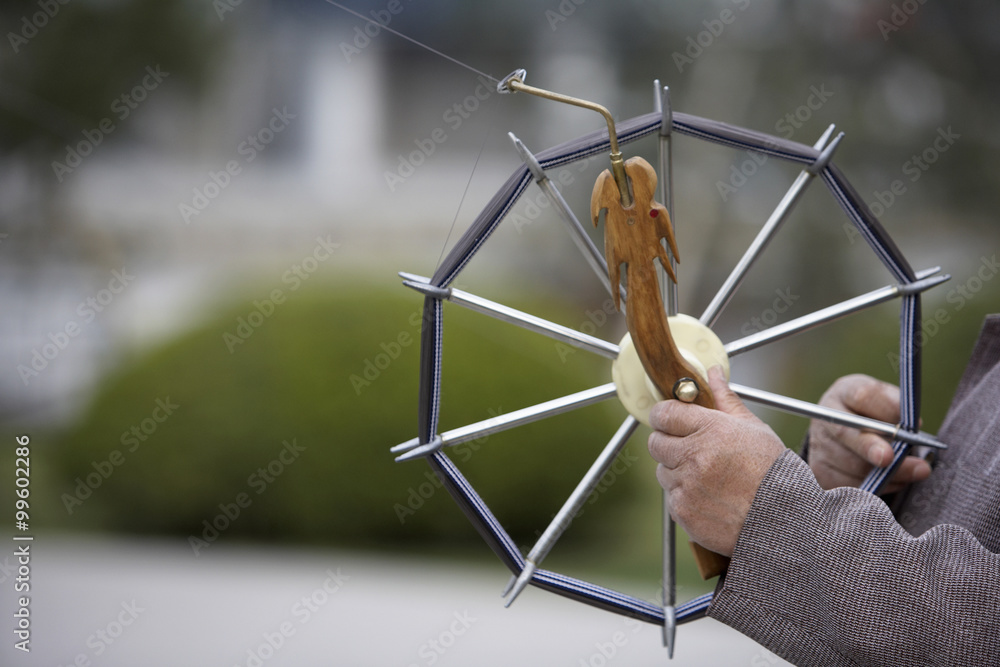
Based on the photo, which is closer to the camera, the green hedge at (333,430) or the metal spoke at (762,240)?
the metal spoke at (762,240)

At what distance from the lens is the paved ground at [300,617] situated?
2.07 m

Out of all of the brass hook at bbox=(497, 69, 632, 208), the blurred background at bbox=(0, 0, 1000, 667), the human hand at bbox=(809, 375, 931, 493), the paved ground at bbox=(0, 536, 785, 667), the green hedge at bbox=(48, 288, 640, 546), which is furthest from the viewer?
the green hedge at bbox=(48, 288, 640, 546)

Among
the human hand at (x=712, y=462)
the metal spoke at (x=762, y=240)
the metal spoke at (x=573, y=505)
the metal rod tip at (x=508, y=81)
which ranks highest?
the metal spoke at (x=762, y=240)

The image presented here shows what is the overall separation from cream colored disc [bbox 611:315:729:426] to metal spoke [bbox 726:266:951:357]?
0.12 feet

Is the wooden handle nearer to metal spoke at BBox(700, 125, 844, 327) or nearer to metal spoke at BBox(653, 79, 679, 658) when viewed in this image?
metal spoke at BBox(653, 79, 679, 658)

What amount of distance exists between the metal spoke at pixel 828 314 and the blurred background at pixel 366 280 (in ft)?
3.09

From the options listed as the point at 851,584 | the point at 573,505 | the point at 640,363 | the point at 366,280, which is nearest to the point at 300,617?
the point at 366,280

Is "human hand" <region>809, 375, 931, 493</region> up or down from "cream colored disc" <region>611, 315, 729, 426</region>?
up

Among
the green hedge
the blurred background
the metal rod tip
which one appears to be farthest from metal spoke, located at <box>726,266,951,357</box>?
the green hedge

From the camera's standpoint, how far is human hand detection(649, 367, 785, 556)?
0.77 metres

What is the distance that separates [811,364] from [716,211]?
889mm

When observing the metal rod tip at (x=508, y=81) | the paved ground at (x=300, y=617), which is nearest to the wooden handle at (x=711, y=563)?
the metal rod tip at (x=508, y=81)

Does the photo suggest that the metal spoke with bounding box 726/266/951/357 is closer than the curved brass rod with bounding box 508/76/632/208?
No

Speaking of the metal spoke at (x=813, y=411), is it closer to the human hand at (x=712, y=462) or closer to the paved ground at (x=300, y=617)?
the human hand at (x=712, y=462)
